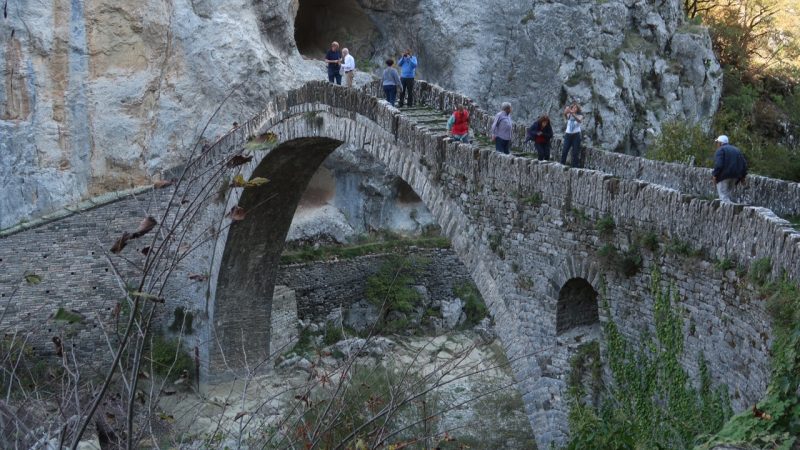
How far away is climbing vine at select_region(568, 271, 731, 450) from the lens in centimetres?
694

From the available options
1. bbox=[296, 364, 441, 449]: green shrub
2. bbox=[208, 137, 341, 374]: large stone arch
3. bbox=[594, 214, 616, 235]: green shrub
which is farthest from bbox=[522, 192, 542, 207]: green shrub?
bbox=[208, 137, 341, 374]: large stone arch

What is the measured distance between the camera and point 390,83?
13.0 metres

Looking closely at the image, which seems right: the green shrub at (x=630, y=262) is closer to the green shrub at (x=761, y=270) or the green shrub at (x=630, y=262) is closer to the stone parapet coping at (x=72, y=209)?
the green shrub at (x=761, y=270)

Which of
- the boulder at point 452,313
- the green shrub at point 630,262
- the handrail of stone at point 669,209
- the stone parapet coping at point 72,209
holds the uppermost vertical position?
the handrail of stone at point 669,209

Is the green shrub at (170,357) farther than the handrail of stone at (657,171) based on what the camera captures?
Yes

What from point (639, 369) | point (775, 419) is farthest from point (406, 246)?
point (775, 419)

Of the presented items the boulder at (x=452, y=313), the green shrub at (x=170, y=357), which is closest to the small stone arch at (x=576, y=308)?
the green shrub at (x=170, y=357)

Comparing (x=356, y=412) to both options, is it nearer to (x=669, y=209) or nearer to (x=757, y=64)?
(x=669, y=209)

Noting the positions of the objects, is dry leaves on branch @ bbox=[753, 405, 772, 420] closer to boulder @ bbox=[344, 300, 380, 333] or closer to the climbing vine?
the climbing vine

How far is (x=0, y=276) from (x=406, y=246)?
28.6ft

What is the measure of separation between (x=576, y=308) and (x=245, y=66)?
1193cm

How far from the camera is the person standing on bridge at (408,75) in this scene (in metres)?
13.0

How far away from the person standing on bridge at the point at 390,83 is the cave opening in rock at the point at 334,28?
371 inches

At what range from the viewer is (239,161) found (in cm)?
421
